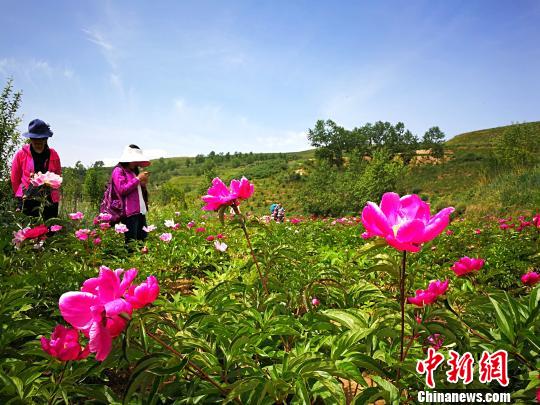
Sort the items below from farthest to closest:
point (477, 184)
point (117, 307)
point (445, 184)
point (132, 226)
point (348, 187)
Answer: point (445, 184)
point (348, 187)
point (477, 184)
point (132, 226)
point (117, 307)

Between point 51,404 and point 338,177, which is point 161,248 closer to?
point 51,404

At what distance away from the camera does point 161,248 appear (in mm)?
3992

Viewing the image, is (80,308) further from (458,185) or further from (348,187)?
(458,185)

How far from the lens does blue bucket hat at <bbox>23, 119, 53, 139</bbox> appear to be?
3.67 meters

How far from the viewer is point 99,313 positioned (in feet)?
2.62

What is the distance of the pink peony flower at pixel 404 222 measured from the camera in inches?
35.9

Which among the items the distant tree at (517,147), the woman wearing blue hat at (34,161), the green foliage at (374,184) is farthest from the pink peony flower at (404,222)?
the distant tree at (517,147)

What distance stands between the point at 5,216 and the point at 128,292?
4339 mm

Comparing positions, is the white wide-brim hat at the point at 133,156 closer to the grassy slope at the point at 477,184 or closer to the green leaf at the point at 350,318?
the green leaf at the point at 350,318

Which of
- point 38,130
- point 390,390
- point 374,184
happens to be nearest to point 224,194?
point 390,390

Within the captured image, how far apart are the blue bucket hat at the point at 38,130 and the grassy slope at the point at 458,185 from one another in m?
9.02

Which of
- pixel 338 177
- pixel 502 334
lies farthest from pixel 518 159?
pixel 502 334

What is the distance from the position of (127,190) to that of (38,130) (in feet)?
3.71

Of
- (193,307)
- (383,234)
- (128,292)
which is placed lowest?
(193,307)
